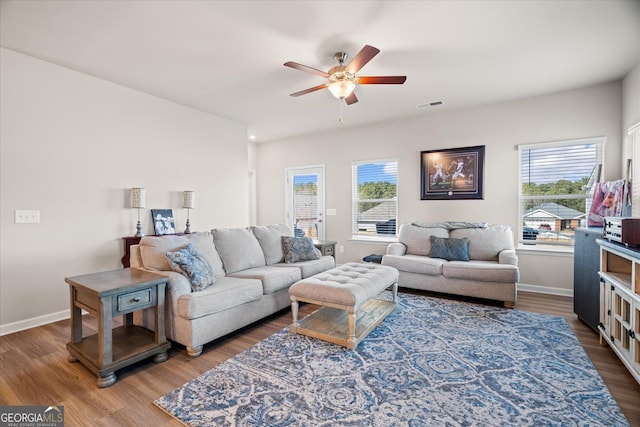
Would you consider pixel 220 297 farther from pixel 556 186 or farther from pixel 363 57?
pixel 556 186

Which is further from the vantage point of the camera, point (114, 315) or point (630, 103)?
point (630, 103)

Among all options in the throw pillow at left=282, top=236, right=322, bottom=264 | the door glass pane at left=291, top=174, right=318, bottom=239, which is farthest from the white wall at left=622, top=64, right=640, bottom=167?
the door glass pane at left=291, top=174, right=318, bottom=239

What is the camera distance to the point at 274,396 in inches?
73.3

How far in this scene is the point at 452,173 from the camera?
4727 millimetres

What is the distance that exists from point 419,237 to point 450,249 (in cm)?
52

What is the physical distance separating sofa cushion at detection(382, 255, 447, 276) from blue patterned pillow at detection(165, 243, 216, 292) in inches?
99.0

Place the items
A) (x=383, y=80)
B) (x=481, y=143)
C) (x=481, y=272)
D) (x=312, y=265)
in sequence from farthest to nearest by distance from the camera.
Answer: (x=481, y=143) < (x=312, y=265) < (x=481, y=272) < (x=383, y=80)

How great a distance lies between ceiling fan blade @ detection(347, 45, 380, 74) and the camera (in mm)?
2285

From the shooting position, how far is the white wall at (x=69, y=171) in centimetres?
293

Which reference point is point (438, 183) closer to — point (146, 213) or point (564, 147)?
point (564, 147)

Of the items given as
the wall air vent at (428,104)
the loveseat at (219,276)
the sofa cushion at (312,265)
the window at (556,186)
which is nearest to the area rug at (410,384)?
the loveseat at (219,276)

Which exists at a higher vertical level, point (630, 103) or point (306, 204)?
point (630, 103)

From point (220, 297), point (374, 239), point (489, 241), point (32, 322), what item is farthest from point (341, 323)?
point (32, 322)

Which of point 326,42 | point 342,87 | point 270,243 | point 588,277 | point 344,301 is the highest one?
point 326,42
